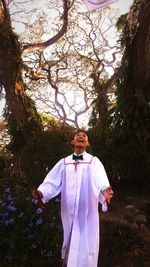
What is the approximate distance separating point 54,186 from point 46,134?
4079 millimetres

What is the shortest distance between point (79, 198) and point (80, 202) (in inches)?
1.9

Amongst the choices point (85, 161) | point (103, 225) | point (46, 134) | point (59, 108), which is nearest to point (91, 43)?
point (59, 108)

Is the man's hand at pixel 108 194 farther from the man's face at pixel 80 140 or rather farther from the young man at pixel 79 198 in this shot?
the man's face at pixel 80 140

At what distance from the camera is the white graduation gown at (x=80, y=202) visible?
415 cm

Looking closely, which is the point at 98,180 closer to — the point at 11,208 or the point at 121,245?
the point at 11,208

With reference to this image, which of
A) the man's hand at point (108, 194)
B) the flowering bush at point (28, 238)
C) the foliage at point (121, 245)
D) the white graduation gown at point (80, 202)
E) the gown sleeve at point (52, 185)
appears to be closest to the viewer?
the man's hand at point (108, 194)

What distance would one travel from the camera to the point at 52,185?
4555 mm

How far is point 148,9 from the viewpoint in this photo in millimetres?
8117

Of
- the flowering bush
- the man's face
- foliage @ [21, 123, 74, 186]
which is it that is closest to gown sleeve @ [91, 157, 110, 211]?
the man's face

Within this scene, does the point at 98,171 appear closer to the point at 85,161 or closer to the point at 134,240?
the point at 85,161

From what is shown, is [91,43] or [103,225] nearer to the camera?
[103,225]

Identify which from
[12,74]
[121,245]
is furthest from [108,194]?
[12,74]

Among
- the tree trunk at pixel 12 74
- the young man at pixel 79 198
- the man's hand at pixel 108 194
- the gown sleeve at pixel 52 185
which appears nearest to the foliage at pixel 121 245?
the young man at pixel 79 198

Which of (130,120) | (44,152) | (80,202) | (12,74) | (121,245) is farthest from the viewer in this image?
(12,74)
